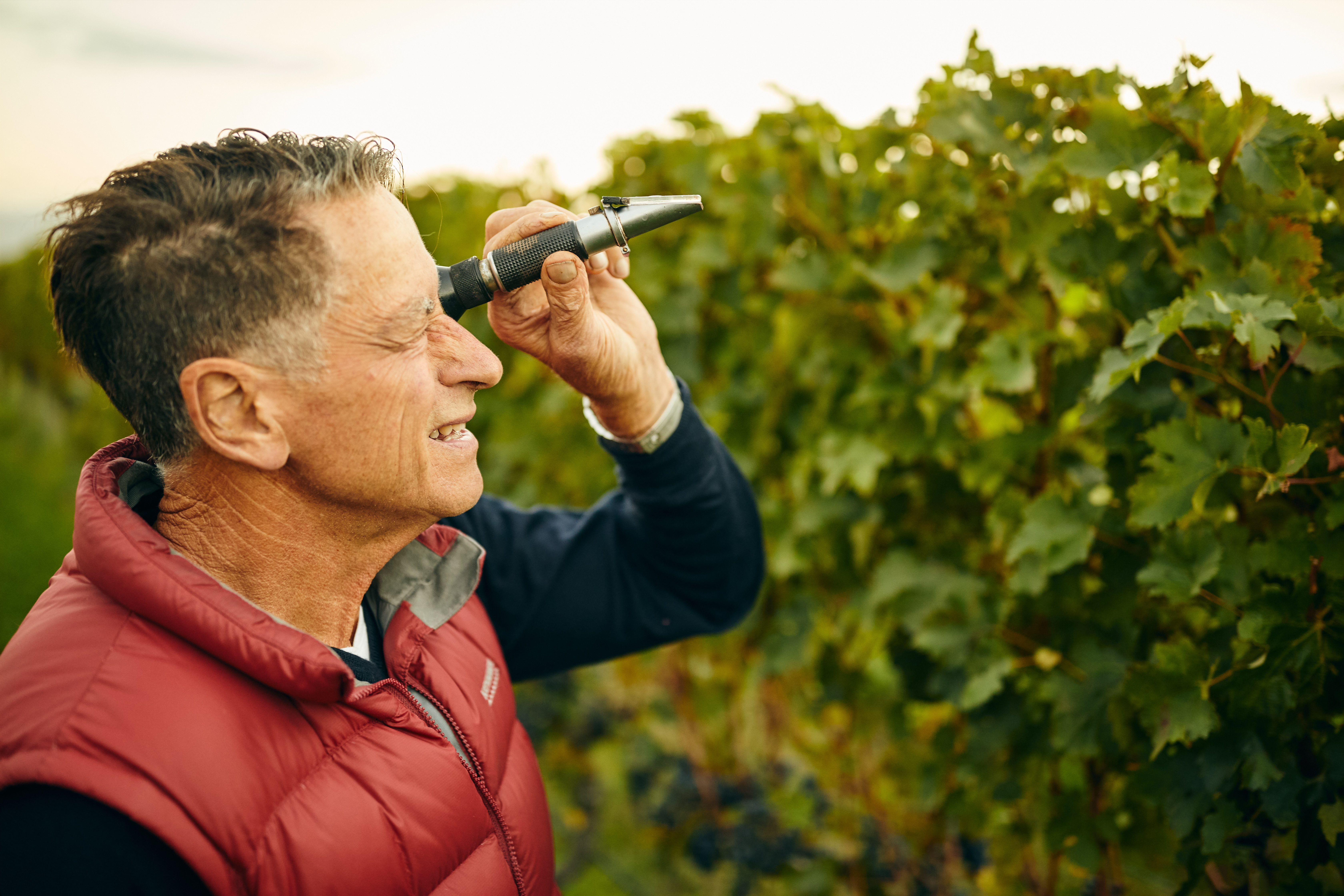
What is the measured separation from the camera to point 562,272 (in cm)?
140

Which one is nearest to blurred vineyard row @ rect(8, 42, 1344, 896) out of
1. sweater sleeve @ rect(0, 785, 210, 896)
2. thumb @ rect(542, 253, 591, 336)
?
thumb @ rect(542, 253, 591, 336)

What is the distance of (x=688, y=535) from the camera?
1.88 metres

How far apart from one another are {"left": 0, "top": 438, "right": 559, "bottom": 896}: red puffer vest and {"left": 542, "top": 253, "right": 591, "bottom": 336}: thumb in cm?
62

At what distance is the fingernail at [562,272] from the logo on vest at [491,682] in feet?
2.38

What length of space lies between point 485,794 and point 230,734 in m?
0.44

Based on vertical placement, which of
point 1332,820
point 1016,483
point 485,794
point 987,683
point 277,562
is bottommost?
point 987,683

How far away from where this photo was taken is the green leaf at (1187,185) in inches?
59.0

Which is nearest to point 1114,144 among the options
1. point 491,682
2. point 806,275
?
point 806,275

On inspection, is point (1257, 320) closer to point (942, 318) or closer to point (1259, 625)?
point (1259, 625)

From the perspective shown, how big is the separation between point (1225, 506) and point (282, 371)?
5.62ft

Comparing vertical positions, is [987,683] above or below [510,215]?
below

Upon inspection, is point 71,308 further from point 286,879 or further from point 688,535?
point 688,535

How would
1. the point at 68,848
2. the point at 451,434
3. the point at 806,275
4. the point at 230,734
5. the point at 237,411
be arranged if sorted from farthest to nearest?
the point at 806,275 < the point at 451,434 < the point at 237,411 < the point at 230,734 < the point at 68,848

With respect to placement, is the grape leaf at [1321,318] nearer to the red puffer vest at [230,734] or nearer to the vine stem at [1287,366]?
the vine stem at [1287,366]
